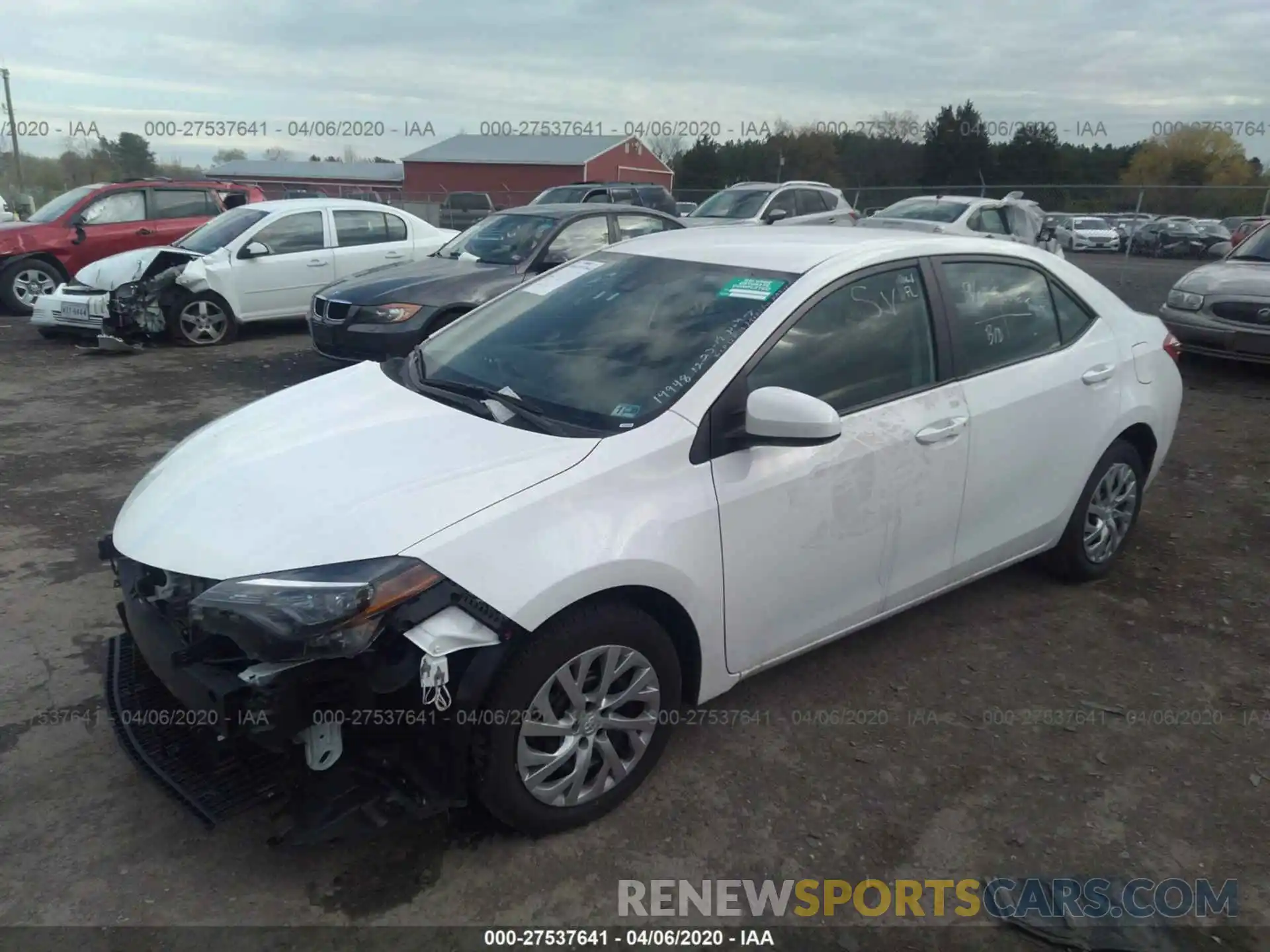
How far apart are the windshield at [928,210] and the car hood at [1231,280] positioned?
5.79m

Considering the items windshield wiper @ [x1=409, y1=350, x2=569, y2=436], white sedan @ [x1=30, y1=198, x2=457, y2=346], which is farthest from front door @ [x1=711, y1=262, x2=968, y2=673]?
white sedan @ [x1=30, y1=198, x2=457, y2=346]

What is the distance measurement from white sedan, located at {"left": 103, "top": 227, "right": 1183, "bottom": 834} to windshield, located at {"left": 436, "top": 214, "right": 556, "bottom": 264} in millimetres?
4813

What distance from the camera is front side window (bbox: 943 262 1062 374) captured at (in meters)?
3.71

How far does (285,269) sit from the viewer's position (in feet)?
35.0

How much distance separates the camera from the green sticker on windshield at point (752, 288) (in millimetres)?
3250

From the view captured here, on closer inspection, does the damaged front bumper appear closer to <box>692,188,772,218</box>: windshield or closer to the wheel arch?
the wheel arch

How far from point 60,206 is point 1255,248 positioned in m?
14.3

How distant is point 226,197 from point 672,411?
1255 centimetres

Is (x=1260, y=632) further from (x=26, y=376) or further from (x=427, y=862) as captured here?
(x=26, y=376)

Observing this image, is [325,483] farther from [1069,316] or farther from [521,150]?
[521,150]

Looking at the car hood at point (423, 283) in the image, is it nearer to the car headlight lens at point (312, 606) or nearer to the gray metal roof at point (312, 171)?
the car headlight lens at point (312, 606)

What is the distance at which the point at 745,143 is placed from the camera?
53.3m

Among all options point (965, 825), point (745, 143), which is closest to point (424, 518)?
point (965, 825)

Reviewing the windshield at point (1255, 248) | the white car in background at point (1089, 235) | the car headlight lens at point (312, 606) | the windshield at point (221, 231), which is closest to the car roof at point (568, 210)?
the windshield at point (221, 231)
